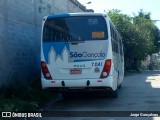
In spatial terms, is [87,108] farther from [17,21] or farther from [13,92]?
[17,21]

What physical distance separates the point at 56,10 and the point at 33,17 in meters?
5.31

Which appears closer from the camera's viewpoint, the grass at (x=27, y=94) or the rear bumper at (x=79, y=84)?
the grass at (x=27, y=94)

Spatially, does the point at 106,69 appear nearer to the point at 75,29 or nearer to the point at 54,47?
the point at 75,29

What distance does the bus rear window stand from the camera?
41.6 feet

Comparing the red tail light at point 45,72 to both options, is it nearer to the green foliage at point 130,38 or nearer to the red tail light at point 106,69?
the red tail light at point 106,69

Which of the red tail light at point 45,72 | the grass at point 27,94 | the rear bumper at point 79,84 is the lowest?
the grass at point 27,94

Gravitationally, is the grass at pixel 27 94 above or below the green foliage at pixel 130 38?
below

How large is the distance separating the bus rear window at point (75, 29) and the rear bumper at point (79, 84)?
1.35m

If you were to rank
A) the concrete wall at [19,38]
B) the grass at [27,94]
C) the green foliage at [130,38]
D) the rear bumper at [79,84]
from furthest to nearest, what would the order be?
1. the green foliage at [130,38]
2. the concrete wall at [19,38]
3. the rear bumper at [79,84]
4. the grass at [27,94]

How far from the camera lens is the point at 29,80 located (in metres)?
16.1

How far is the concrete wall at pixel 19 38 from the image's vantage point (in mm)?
13613

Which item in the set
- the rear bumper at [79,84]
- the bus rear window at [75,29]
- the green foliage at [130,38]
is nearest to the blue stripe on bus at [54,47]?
the bus rear window at [75,29]

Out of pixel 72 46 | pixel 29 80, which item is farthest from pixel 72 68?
pixel 29 80

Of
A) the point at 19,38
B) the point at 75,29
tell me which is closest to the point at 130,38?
the point at 19,38
